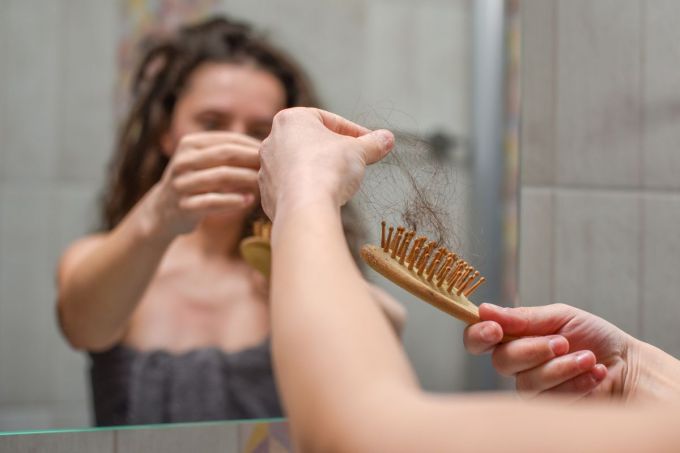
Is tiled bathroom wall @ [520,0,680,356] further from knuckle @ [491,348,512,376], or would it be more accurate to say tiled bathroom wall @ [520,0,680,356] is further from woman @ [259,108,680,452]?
woman @ [259,108,680,452]

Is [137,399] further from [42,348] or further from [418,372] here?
[418,372]

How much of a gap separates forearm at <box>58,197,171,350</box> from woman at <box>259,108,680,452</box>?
0.28m

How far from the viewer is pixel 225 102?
0.65 m

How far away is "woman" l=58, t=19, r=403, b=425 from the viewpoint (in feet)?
1.97

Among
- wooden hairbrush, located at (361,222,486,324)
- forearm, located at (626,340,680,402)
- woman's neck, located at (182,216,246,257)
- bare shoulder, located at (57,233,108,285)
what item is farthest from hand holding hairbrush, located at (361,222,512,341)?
bare shoulder, located at (57,233,108,285)

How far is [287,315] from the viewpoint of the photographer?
31 cm

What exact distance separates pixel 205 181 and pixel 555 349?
0.32 meters

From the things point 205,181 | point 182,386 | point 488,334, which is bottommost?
point 182,386

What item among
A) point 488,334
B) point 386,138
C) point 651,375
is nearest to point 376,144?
point 386,138

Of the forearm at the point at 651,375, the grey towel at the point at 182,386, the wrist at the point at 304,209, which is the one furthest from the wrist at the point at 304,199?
the grey towel at the point at 182,386

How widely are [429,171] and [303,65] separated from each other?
35 cm

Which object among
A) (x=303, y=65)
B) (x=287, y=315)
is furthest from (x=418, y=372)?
(x=287, y=315)

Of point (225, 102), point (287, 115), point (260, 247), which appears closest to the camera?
point (287, 115)

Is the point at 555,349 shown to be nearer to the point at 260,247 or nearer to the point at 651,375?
the point at 651,375
